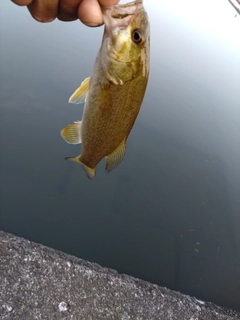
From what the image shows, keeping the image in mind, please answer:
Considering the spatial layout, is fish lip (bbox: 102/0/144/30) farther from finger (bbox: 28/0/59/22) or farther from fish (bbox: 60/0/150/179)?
finger (bbox: 28/0/59/22)

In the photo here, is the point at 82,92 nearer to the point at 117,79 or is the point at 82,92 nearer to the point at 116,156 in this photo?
the point at 117,79

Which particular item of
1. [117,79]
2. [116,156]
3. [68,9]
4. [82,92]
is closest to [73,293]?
[116,156]

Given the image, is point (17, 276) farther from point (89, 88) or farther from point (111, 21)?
point (111, 21)

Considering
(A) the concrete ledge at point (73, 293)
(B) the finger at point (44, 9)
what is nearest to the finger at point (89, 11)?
(B) the finger at point (44, 9)

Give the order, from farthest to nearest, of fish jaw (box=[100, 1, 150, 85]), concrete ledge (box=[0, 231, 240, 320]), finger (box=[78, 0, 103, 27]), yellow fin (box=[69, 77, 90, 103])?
1. concrete ledge (box=[0, 231, 240, 320])
2. yellow fin (box=[69, 77, 90, 103])
3. fish jaw (box=[100, 1, 150, 85])
4. finger (box=[78, 0, 103, 27])

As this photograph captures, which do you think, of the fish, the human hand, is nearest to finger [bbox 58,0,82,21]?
the human hand

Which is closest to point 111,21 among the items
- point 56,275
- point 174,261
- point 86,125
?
point 86,125

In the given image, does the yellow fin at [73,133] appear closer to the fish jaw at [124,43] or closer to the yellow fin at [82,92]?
the yellow fin at [82,92]
